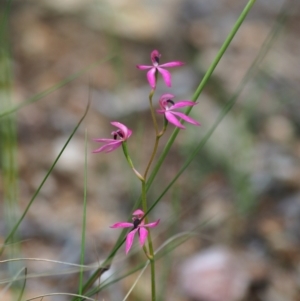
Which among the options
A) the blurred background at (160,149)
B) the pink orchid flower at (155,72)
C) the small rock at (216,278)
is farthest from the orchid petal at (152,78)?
the small rock at (216,278)

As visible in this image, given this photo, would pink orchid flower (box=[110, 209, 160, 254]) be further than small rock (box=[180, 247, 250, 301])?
No

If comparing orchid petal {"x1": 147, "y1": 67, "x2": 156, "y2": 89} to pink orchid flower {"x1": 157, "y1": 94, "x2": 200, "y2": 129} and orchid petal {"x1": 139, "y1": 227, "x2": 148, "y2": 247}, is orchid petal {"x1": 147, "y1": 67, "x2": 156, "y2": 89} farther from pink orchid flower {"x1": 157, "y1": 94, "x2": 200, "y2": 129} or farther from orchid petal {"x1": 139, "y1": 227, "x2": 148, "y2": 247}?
orchid petal {"x1": 139, "y1": 227, "x2": 148, "y2": 247}

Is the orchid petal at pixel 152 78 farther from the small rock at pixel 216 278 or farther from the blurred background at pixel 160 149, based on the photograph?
the small rock at pixel 216 278

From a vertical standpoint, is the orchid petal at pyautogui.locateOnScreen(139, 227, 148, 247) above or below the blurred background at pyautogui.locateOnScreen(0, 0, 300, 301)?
above

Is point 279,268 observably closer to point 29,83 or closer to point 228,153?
point 228,153

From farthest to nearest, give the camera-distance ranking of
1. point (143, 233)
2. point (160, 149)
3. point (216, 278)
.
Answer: point (160, 149)
point (216, 278)
point (143, 233)

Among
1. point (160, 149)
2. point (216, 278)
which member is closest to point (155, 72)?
point (216, 278)

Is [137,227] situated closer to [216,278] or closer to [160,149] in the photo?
[216,278]

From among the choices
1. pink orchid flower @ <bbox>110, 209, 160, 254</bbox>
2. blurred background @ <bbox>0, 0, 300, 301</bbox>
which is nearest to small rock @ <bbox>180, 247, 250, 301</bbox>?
blurred background @ <bbox>0, 0, 300, 301</bbox>
